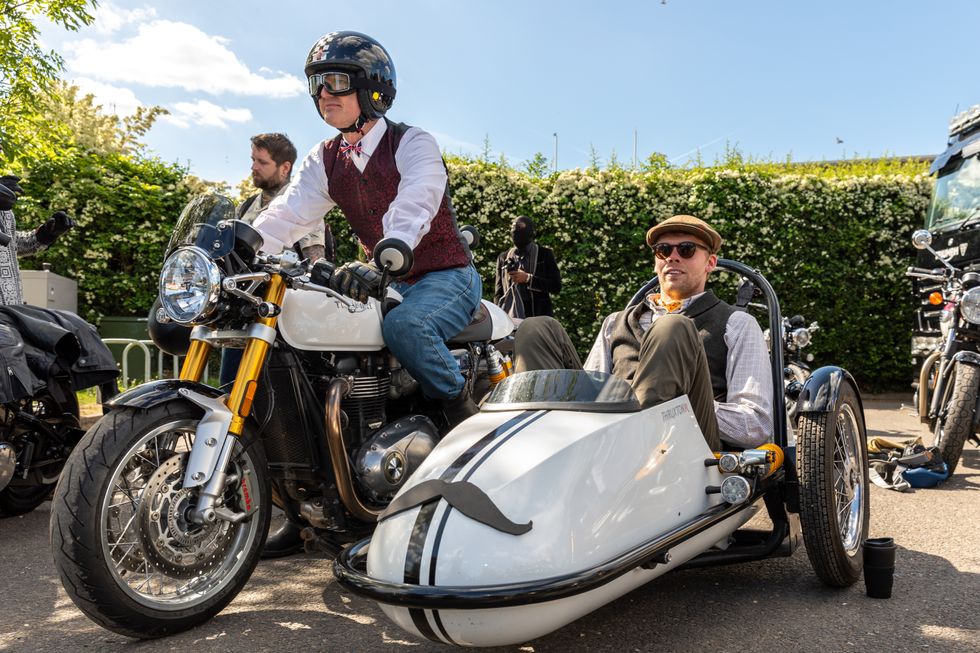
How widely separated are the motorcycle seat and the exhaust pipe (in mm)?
758

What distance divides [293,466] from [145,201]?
8414mm

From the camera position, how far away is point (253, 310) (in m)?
2.69

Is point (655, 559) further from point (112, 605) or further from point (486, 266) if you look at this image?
point (486, 266)

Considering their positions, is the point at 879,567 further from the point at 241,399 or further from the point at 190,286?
the point at 190,286

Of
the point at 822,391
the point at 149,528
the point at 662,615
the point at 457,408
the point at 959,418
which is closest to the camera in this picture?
the point at 149,528

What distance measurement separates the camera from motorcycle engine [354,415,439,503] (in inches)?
115

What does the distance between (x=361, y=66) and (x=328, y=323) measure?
3.46 feet

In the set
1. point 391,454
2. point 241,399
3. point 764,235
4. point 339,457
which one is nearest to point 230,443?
point 241,399

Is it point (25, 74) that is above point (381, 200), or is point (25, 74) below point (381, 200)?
above

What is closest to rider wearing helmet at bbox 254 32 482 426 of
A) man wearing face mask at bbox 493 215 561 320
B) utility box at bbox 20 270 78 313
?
man wearing face mask at bbox 493 215 561 320

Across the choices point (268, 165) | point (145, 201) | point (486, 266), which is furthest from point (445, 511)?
point (145, 201)

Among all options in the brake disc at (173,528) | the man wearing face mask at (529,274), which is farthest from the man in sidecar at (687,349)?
the man wearing face mask at (529,274)

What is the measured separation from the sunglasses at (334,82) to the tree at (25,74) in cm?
573

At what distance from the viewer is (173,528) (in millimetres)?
2482
